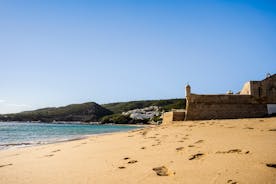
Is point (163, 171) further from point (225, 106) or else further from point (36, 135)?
point (36, 135)

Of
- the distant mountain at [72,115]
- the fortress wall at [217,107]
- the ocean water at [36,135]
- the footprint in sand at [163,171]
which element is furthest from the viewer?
the distant mountain at [72,115]

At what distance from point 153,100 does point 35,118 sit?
226 ft

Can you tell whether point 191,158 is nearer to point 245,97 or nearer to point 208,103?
point 208,103

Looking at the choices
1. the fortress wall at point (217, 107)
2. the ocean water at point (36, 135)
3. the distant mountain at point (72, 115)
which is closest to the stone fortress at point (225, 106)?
the fortress wall at point (217, 107)

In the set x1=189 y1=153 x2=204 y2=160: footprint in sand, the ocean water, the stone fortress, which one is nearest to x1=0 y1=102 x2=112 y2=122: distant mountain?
the ocean water

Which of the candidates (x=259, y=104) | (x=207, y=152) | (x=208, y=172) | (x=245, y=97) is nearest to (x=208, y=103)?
(x=245, y=97)

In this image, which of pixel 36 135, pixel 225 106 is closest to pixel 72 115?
pixel 36 135

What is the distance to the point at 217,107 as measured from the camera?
19.0 meters

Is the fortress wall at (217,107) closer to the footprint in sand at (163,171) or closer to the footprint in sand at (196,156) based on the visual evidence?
the footprint in sand at (196,156)

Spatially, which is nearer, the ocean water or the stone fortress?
the ocean water

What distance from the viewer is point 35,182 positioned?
423cm

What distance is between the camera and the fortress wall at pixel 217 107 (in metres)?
18.9

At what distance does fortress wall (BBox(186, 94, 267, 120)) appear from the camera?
18906 millimetres

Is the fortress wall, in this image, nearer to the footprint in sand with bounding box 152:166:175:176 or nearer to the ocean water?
the ocean water
